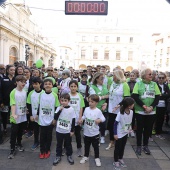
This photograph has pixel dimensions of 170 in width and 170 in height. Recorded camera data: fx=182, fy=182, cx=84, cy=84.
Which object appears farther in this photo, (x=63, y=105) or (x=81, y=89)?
(x=81, y=89)

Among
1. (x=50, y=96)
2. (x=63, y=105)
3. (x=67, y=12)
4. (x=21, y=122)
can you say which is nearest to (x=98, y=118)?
(x=63, y=105)

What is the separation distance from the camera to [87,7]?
19.7 feet

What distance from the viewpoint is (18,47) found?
25812 millimetres

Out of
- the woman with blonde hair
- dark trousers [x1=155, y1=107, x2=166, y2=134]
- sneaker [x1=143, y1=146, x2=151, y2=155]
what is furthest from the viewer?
dark trousers [x1=155, y1=107, x2=166, y2=134]

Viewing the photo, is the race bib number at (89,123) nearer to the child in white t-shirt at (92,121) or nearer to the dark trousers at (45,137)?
the child in white t-shirt at (92,121)

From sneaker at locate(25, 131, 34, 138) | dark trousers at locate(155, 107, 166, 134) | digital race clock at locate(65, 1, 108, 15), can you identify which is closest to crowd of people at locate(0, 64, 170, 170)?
sneaker at locate(25, 131, 34, 138)

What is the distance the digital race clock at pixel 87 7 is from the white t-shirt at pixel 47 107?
147 inches

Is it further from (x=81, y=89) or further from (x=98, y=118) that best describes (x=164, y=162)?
(x=81, y=89)

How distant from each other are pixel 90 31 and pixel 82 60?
8236mm

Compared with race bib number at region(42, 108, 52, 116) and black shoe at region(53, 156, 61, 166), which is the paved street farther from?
race bib number at region(42, 108, 52, 116)

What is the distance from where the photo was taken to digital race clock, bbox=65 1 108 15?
5.98 m

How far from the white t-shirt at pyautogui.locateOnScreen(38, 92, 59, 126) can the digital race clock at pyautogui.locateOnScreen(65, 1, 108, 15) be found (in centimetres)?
374

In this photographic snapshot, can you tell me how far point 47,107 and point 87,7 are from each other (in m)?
4.01

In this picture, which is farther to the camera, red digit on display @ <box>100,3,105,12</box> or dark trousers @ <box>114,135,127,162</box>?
red digit on display @ <box>100,3,105,12</box>
